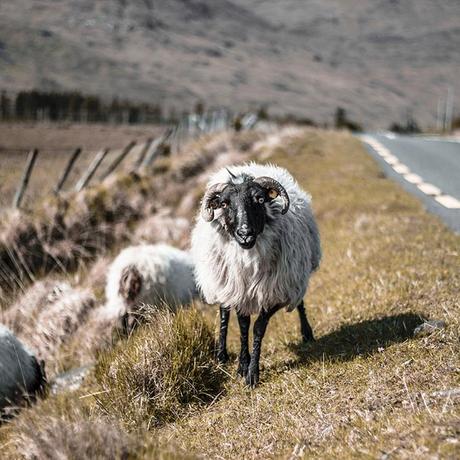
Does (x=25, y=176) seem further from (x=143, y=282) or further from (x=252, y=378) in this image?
(x=252, y=378)

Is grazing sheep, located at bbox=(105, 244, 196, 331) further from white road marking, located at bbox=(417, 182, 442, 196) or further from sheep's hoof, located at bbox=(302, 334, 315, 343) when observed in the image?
white road marking, located at bbox=(417, 182, 442, 196)

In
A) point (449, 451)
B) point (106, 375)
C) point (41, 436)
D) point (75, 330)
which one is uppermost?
point (449, 451)

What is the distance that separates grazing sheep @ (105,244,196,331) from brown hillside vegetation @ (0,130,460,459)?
0.68 meters

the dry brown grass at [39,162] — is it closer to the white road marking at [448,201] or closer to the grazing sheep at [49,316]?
the grazing sheep at [49,316]

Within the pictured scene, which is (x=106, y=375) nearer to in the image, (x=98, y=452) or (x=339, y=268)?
(x=98, y=452)

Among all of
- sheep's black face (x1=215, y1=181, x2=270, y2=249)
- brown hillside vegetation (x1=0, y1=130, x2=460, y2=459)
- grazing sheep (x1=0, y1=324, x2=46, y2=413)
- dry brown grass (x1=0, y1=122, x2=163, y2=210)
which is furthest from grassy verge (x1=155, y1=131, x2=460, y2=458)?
dry brown grass (x1=0, y1=122, x2=163, y2=210)

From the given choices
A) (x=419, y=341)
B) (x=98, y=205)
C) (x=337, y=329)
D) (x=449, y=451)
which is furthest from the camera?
(x=98, y=205)

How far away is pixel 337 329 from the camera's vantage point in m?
6.34

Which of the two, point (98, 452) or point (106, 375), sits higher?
point (98, 452)

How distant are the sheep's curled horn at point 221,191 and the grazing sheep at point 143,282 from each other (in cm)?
298

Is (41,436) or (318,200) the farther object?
(318,200)

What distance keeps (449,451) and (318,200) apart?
384 inches

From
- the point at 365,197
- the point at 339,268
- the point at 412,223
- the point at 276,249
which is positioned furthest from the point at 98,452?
the point at 365,197

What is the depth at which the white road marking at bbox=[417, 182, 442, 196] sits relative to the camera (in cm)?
1255
